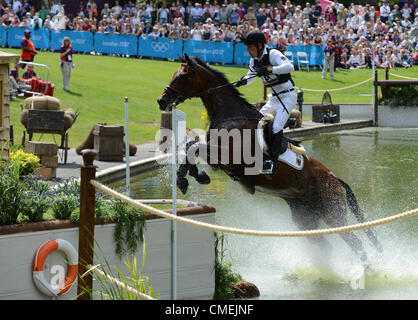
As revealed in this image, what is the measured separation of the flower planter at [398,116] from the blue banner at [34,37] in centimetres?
1783

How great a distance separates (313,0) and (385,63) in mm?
12249

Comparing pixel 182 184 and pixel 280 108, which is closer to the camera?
pixel 182 184

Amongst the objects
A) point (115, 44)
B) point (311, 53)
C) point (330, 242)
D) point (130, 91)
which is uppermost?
point (115, 44)

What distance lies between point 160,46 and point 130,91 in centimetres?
993

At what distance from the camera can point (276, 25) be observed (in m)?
39.6

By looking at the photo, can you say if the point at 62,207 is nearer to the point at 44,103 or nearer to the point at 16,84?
the point at 44,103

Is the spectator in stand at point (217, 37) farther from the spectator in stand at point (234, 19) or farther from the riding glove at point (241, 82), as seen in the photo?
the riding glove at point (241, 82)

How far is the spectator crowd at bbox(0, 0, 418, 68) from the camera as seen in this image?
3672 cm

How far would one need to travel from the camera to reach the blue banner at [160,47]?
37.1 meters

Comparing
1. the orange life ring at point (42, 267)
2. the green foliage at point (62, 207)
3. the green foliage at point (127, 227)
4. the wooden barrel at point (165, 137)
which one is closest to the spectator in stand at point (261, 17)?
the wooden barrel at point (165, 137)

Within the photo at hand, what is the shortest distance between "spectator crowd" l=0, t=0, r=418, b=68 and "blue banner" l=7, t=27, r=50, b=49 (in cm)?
33

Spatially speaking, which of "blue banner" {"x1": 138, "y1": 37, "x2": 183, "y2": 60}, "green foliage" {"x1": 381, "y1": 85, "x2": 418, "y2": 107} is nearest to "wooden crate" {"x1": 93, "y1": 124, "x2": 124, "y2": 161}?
"green foliage" {"x1": 381, "y1": 85, "x2": 418, "y2": 107}

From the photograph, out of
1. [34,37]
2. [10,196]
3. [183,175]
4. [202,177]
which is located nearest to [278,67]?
[202,177]

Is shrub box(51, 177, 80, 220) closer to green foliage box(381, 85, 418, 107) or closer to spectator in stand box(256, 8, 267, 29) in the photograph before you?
green foliage box(381, 85, 418, 107)
